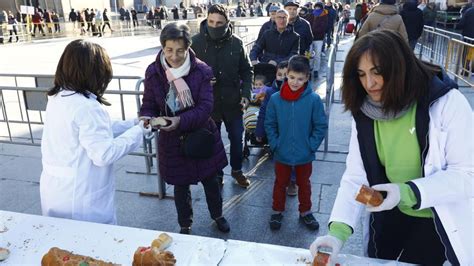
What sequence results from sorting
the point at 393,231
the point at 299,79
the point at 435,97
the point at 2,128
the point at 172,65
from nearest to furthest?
1. the point at 435,97
2. the point at 393,231
3. the point at 172,65
4. the point at 299,79
5. the point at 2,128

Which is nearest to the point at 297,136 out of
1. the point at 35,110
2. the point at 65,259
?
the point at 65,259

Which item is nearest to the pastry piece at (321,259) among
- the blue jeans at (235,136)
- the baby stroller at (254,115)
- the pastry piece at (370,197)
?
the pastry piece at (370,197)

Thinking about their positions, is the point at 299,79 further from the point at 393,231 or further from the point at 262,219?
the point at 393,231

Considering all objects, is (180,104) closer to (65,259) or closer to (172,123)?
(172,123)

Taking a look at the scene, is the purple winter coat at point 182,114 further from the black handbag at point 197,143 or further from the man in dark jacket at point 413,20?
the man in dark jacket at point 413,20

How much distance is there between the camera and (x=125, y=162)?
212 inches

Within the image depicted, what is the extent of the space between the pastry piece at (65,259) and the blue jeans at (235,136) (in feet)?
8.52

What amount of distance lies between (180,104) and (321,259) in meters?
1.70

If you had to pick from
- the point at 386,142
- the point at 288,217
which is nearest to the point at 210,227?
the point at 288,217

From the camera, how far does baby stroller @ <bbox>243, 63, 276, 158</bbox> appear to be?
197 inches

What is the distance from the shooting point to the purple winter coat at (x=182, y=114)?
3.04m

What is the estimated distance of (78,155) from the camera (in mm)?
2387

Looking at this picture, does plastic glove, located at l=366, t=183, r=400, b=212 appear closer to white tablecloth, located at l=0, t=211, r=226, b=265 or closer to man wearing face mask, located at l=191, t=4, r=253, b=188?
white tablecloth, located at l=0, t=211, r=226, b=265

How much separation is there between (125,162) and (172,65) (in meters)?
2.75
